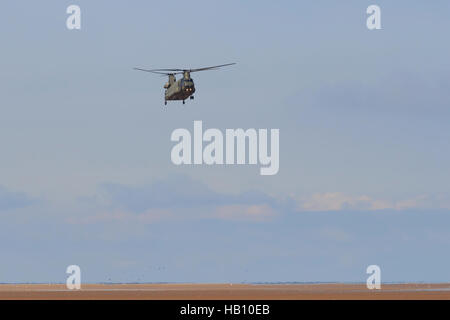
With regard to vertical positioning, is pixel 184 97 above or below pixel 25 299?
above

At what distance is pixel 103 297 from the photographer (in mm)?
164125

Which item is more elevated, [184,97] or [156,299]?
[184,97]
